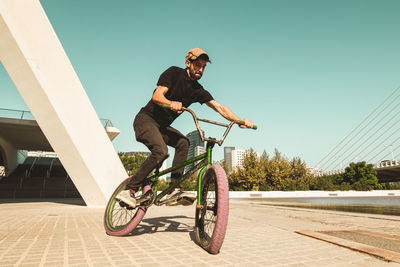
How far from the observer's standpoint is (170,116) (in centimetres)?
342

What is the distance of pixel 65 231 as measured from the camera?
371 cm

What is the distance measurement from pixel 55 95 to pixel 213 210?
7.31 meters

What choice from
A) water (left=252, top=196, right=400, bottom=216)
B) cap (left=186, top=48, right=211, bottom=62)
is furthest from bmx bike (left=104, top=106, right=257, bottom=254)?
water (left=252, top=196, right=400, bottom=216)

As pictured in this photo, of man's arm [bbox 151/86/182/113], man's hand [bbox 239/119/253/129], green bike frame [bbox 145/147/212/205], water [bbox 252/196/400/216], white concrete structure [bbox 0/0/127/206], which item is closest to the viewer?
man's arm [bbox 151/86/182/113]

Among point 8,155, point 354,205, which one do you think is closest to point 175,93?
point 354,205

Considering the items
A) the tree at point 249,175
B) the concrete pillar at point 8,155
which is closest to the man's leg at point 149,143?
the concrete pillar at point 8,155

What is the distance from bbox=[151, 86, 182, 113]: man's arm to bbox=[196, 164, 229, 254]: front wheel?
0.78 meters

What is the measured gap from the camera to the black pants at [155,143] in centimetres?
321

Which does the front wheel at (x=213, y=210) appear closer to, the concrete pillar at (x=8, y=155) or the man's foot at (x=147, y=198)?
the man's foot at (x=147, y=198)

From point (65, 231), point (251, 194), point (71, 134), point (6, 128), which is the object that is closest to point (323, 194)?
point (251, 194)

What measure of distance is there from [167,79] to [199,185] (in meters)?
1.38

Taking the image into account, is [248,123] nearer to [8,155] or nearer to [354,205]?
[354,205]

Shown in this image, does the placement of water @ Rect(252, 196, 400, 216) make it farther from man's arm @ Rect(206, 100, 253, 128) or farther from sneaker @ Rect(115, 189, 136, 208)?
sneaker @ Rect(115, 189, 136, 208)

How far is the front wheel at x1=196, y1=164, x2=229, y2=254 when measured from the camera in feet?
7.89
